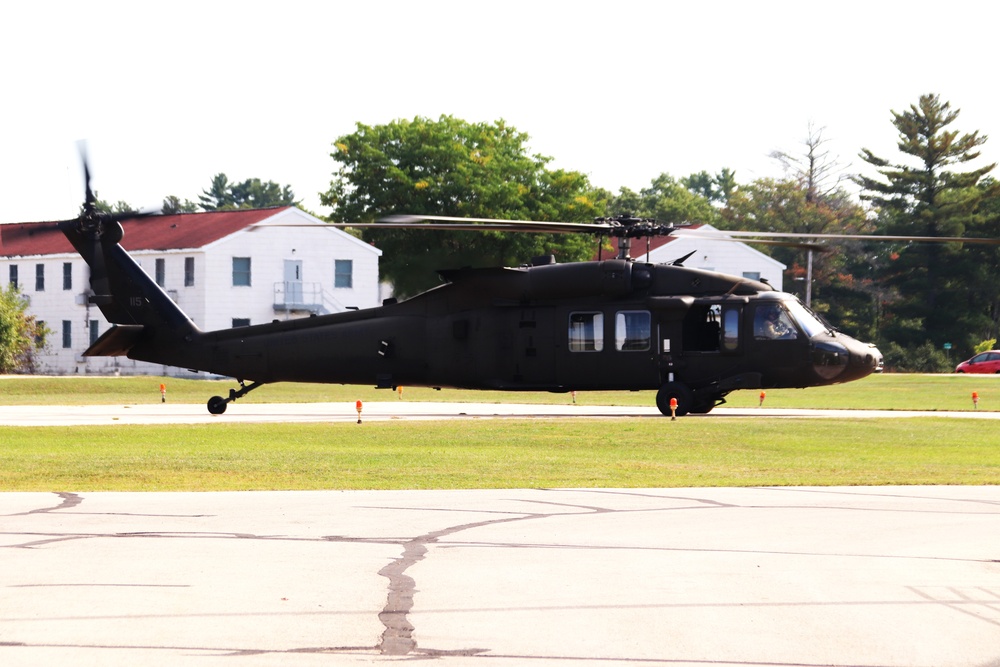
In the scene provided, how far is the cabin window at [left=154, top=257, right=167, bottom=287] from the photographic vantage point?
7062 centimetres

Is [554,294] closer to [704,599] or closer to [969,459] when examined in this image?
[969,459]

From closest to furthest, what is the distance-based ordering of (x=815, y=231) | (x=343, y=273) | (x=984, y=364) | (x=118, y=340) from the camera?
(x=118, y=340) < (x=343, y=273) < (x=984, y=364) < (x=815, y=231)

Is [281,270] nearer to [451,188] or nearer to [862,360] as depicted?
[451,188]

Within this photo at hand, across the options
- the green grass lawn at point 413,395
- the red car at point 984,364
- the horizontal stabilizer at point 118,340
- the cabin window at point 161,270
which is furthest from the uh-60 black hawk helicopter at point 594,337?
the red car at point 984,364

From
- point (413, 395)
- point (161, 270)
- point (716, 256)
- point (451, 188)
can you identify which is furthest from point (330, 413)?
point (716, 256)

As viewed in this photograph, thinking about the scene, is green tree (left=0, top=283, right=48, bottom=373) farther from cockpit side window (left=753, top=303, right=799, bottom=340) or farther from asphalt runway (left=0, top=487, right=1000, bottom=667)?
asphalt runway (left=0, top=487, right=1000, bottom=667)

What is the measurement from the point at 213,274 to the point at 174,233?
17.2 feet

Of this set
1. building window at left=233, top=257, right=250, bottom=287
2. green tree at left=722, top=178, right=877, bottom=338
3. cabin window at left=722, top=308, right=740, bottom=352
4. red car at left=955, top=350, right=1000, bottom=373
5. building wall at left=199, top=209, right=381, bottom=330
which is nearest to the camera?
cabin window at left=722, top=308, right=740, bottom=352

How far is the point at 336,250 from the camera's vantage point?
7312cm

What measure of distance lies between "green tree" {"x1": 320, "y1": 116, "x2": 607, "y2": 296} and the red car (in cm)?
2235

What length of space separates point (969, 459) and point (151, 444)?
45.5 feet

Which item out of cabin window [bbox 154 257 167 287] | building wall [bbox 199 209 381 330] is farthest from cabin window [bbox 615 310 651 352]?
cabin window [bbox 154 257 167 287]

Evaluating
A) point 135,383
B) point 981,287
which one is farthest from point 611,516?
point 981,287

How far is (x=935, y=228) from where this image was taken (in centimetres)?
9088
